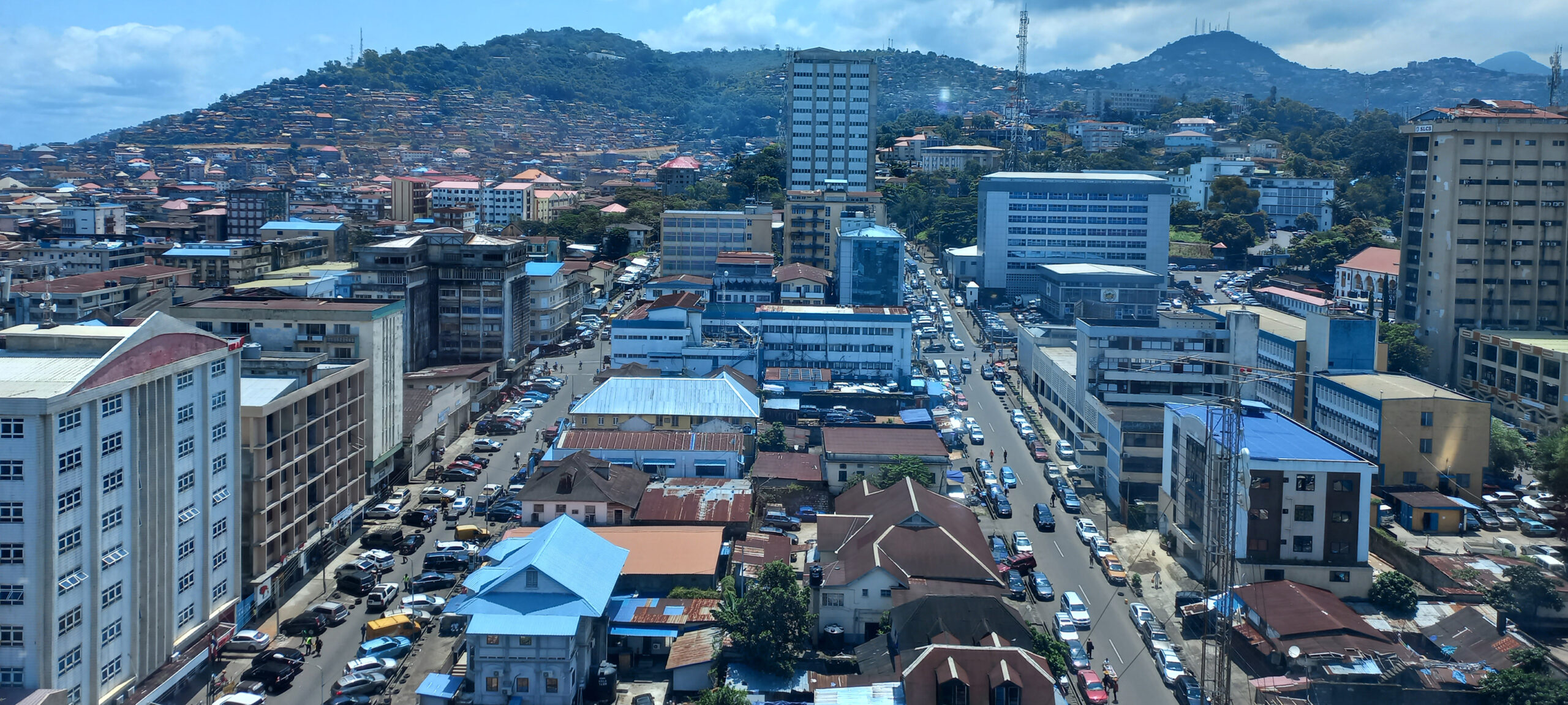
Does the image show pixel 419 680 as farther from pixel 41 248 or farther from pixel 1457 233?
pixel 41 248

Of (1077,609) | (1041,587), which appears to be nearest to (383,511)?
(1041,587)

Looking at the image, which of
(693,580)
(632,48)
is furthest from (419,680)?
(632,48)

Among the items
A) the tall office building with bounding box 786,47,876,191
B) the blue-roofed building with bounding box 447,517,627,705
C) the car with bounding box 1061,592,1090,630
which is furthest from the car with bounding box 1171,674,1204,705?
the tall office building with bounding box 786,47,876,191

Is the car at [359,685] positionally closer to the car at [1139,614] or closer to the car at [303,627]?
the car at [303,627]

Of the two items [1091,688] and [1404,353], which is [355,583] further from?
[1404,353]

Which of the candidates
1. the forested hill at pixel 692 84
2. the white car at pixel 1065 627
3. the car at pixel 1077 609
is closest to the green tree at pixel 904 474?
the car at pixel 1077 609
